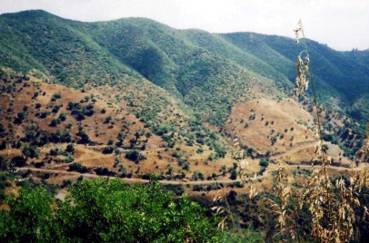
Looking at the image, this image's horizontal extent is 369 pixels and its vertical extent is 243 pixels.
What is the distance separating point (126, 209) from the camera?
31.1 m

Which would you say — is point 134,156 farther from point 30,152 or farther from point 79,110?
point 79,110

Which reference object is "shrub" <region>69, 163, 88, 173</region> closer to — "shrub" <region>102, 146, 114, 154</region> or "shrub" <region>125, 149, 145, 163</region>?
"shrub" <region>102, 146, 114, 154</region>

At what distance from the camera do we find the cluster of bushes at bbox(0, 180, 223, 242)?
28.8 m

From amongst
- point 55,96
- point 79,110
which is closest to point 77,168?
point 79,110

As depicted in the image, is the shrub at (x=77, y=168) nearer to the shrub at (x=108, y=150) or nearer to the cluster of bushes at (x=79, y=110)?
the shrub at (x=108, y=150)

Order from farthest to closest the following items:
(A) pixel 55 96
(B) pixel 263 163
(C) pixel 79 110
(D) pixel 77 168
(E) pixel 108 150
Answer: (A) pixel 55 96 < (C) pixel 79 110 < (B) pixel 263 163 < (E) pixel 108 150 < (D) pixel 77 168

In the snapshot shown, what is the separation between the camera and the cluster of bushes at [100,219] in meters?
28.8

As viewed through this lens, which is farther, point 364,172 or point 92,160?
point 92,160

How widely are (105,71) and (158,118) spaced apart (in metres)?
39.7

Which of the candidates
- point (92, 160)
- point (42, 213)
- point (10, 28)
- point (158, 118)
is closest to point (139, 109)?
point (158, 118)

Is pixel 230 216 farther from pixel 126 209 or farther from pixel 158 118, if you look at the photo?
pixel 158 118

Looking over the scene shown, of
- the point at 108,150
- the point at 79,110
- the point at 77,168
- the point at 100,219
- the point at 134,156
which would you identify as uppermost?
the point at 100,219

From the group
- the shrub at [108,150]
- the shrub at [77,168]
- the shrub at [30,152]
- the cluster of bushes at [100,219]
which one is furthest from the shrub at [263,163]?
the cluster of bushes at [100,219]

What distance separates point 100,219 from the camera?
32219 mm
